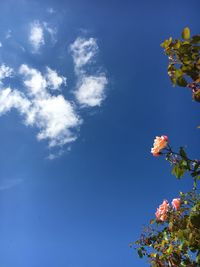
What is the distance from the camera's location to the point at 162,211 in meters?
5.31

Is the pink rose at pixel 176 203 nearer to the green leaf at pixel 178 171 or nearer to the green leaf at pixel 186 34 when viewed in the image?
the green leaf at pixel 178 171

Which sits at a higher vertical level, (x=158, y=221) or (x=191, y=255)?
(x=158, y=221)

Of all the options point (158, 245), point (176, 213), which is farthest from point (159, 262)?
point (176, 213)

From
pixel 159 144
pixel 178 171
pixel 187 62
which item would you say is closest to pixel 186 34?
pixel 187 62

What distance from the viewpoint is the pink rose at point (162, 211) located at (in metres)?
5.30

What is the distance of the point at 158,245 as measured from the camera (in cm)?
575

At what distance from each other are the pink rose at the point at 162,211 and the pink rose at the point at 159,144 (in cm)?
122

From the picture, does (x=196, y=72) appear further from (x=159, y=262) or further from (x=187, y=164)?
(x=159, y=262)

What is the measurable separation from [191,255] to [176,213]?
0.64 metres

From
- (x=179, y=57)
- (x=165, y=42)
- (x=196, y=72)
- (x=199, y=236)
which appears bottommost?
(x=199, y=236)

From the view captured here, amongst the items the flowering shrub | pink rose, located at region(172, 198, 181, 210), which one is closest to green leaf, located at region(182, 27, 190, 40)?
the flowering shrub

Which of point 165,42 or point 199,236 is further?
point 199,236

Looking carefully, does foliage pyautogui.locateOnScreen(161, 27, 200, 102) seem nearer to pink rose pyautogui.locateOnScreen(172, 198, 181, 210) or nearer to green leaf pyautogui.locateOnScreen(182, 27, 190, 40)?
green leaf pyautogui.locateOnScreen(182, 27, 190, 40)

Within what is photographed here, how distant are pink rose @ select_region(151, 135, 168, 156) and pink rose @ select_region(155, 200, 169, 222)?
122 centimetres
